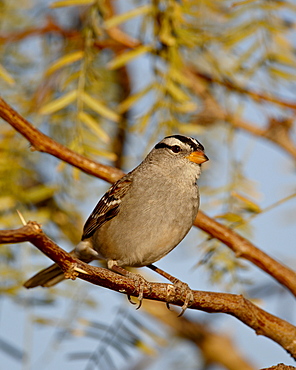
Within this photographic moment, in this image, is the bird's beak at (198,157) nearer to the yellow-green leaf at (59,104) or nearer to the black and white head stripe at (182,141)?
the black and white head stripe at (182,141)

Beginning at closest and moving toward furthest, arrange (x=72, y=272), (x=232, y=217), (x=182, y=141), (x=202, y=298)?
(x=72, y=272) → (x=202, y=298) → (x=232, y=217) → (x=182, y=141)

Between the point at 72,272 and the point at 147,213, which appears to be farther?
the point at 147,213

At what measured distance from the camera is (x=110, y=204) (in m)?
3.36

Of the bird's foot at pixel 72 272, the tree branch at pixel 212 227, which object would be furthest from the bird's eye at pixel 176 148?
the bird's foot at pixel 72 272

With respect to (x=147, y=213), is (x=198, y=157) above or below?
above

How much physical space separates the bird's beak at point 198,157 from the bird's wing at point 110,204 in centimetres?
39

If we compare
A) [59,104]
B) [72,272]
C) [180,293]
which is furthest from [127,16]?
[72,272]

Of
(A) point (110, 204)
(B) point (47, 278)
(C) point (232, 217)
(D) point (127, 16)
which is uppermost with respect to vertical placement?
(D) point (127, 16)

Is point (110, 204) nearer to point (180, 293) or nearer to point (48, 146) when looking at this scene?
point (48, 146)

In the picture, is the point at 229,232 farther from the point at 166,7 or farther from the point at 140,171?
the point at 166,7

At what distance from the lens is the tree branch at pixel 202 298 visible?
83.4 inches

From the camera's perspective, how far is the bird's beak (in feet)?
11.3

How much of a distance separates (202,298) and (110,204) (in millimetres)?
948

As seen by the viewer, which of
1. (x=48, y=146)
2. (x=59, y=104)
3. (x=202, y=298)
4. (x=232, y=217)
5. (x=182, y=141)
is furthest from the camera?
(x=182, y=141)
